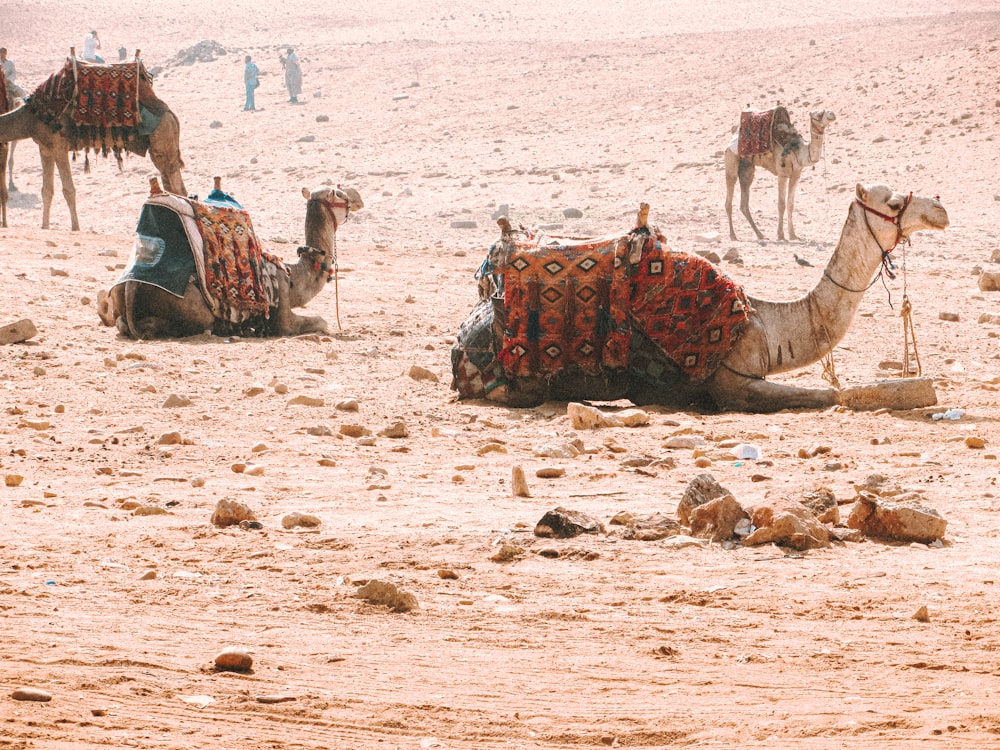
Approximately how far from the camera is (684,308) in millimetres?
9070

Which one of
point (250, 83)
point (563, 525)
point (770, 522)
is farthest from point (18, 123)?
point (250, 83)

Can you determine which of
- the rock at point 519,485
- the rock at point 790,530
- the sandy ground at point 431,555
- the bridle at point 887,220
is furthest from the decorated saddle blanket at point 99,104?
the rock at point 790,530

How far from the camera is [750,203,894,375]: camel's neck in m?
9.19

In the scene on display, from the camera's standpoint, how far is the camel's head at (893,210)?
8.93 m

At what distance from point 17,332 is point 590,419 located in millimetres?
4946

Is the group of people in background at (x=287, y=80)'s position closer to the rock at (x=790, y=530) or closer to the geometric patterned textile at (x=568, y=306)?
the geometric patterned textile at (x=568, y=306)

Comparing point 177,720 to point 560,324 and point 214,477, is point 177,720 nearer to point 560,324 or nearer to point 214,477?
point 214,477

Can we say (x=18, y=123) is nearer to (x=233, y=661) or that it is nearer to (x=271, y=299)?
(x=271, y=299)

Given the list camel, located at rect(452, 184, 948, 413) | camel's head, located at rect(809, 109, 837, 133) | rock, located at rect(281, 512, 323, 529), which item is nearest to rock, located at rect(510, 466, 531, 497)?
rock, located at rect(281, 512, 323, 529)

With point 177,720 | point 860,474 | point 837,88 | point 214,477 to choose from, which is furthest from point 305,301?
point 837,88

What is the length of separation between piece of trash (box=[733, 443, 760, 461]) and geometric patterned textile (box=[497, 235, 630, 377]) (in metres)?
1.57

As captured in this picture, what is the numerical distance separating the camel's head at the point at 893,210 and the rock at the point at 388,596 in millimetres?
4938

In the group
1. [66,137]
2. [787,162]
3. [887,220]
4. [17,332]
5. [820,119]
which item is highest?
[820,119]

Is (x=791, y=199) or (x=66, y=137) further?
(x=791, y=199)
